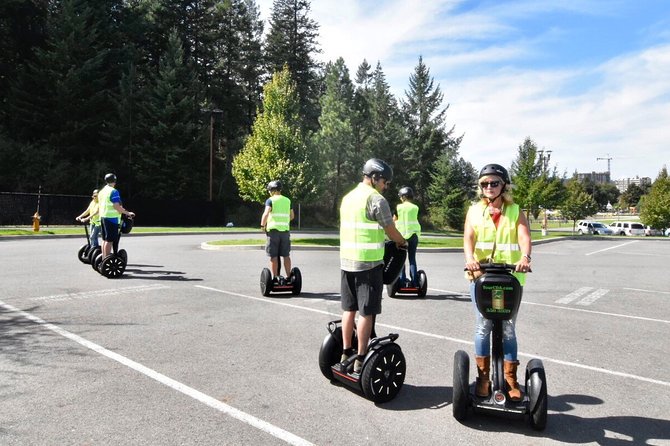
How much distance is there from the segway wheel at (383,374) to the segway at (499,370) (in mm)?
601

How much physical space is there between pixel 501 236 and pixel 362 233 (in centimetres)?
115

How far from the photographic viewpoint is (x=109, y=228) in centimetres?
1020

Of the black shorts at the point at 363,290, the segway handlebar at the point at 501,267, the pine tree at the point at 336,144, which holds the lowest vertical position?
the black shorts at the point at 363,290

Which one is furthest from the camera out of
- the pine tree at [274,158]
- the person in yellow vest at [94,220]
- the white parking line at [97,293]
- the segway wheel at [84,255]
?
the pine tree at [274,158]

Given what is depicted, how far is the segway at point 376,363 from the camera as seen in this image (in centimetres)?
407

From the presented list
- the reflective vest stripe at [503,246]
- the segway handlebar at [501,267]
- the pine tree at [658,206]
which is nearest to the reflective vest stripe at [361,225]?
the reflective vest stripe at [503,246]

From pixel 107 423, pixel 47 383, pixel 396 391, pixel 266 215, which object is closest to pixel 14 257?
pixel 266 215

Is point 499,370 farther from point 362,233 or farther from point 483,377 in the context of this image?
point 362,233

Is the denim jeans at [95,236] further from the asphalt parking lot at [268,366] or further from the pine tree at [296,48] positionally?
the pine tree at [296,48]

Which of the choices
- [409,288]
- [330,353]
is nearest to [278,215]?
[409,288]

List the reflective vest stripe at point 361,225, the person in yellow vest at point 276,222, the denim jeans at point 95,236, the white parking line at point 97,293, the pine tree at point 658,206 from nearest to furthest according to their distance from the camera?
the reflective vest stripe at point 361,225
the white parking line at point 97,293
the person in yellow vest at point 276,222
the denim jeans at point 95,236
the pine tree at point 658,206

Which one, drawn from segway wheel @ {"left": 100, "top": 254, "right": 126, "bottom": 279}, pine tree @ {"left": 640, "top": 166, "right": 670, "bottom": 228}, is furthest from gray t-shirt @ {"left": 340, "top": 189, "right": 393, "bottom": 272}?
pine tree @ {"left": 640, "top": 166, "right": 670, "bottom": 228}

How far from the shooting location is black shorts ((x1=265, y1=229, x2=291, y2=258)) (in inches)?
339

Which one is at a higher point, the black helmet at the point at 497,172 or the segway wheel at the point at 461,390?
the black helmet at the point at 497,172
